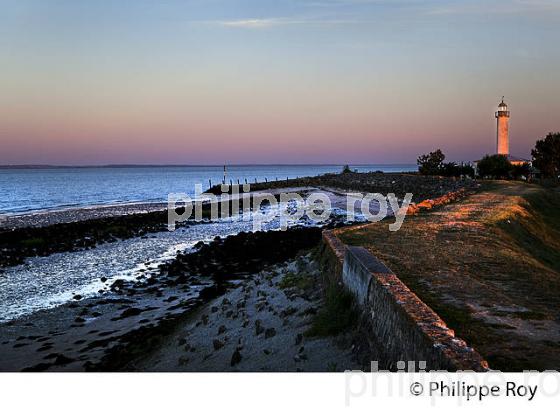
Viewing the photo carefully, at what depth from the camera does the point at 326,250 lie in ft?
45.9

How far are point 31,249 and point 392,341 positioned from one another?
24.0 metres

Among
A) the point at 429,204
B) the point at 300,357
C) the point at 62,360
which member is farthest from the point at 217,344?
the point at 429,204

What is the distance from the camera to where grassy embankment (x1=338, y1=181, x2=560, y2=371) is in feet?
20.5

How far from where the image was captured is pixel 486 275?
33.4 ft

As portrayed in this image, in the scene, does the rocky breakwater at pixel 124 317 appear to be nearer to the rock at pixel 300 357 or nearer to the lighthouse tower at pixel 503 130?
the rock at pixel 300 357

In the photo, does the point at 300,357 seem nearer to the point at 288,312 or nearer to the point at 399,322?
the point at 399,322

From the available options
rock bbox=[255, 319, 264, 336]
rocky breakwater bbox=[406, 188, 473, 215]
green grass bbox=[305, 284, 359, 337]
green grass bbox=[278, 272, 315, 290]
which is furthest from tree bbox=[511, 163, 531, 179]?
rock bbox=[255, 319, 264, 336]

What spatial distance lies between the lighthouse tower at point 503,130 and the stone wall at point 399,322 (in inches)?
2656

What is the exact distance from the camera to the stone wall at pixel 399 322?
5.14 m


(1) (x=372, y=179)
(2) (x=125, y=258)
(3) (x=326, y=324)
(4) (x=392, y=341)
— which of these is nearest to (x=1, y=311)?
(2) (x=125, y=258)

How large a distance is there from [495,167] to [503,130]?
12377 millimetres

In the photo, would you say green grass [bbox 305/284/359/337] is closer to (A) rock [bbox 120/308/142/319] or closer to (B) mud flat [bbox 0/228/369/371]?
(B) mud flat [bbox 0/228/369/371]

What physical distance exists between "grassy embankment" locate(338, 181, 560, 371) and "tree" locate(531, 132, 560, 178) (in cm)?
4244
